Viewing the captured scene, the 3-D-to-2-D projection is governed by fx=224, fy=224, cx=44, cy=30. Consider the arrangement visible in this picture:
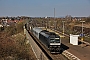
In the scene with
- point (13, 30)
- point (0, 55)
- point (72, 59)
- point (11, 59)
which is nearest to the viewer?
point (72, 59)

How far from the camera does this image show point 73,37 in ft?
124

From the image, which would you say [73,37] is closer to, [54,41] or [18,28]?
[54,41]

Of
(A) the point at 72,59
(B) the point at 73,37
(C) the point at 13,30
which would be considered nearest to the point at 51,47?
(A) the point at 72,59

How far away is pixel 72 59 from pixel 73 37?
12814 mm

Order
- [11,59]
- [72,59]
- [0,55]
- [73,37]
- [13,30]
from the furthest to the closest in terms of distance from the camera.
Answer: [13,30] < [73,37] < [0,55] < [11,59] < [72,59]

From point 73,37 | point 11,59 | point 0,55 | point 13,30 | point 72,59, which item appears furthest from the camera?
point 13,30

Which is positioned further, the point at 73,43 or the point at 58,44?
the point at 73,43

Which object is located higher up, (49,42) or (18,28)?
(49,42)

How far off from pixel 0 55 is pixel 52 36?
24.5ft

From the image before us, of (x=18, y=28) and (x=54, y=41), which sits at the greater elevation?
(x=54, y=41)

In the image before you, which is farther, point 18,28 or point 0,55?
point 18,28

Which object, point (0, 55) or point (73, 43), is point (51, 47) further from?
point (73, 43)

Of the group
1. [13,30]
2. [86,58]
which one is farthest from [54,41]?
[13,30]

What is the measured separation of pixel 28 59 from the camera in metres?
31.3
